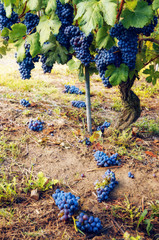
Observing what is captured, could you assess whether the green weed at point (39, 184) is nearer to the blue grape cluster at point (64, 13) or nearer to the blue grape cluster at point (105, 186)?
the blue grape cluster at point (105, 186)

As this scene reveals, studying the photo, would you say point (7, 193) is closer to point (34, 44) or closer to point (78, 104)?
point (34, 44)

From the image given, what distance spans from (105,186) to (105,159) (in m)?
0.37

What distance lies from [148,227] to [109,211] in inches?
13.1

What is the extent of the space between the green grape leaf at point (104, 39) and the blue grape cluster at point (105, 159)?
116 cm

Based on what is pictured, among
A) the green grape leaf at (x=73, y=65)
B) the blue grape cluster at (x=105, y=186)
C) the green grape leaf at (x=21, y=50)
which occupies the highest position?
the green grape leaf at (x=21, y=50)

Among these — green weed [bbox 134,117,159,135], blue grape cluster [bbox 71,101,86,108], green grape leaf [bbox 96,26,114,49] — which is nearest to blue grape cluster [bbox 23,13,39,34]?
green grape leaf [bbox 96,26,114,49]

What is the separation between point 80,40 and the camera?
1815 millimetres

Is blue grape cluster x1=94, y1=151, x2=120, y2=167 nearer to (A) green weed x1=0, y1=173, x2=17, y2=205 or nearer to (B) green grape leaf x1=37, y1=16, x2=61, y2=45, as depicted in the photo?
(A) green weed x1=0, y1=173, x2=17, y2=205

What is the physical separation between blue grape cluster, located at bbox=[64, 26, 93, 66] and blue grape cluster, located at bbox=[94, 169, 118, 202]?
1122 mm

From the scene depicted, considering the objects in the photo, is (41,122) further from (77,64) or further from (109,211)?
(109,211)

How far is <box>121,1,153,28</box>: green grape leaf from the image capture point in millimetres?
1571

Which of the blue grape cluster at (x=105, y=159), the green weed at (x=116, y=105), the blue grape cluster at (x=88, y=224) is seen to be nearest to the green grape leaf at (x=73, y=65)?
the blue grape cluster at (x=105, y=159)

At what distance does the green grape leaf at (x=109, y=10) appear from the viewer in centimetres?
140

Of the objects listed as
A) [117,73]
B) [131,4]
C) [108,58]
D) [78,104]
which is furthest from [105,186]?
[78,104]
